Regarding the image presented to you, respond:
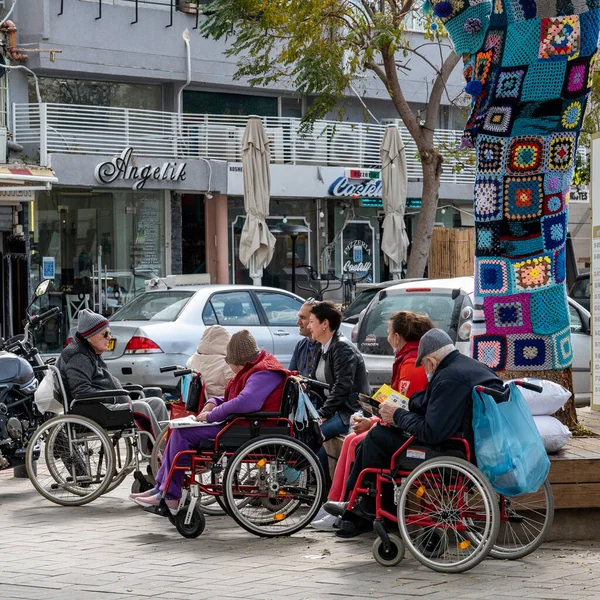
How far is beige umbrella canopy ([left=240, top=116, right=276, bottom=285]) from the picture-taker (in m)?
24.9

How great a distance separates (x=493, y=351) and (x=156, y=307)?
25.8ft

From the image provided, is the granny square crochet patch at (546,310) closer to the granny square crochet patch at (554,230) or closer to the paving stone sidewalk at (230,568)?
the granny square crochet patch at (554,230)

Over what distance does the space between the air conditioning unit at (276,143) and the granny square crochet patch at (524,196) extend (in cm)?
2222

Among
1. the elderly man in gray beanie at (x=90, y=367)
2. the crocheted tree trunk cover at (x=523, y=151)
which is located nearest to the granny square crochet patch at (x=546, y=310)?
the crocheted tree trunk cover at (x=523, y=151)

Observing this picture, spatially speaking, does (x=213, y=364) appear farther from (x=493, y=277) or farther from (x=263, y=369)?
(x=493, y=277)

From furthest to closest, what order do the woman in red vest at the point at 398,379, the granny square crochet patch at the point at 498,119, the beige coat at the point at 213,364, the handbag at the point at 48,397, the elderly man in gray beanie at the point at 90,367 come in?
1. the beige coat at the point at 213,364
2. the handbag at the point at 48,397
3. the elderly man in gray beanie at the point at 90,367
4. the granny square crochet patch at the point at 498,119
5. the woman in red vest at the point at 398,379

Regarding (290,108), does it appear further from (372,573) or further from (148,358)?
(372,573)

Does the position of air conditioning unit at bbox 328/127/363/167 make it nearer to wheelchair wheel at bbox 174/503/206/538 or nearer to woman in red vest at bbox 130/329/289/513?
woman in red vest at bbox 130/329/289/513

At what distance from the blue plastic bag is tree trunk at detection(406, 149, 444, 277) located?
18.0 m

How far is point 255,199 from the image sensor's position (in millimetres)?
25531

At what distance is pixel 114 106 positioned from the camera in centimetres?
2914

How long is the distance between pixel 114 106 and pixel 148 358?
14710 millimetres

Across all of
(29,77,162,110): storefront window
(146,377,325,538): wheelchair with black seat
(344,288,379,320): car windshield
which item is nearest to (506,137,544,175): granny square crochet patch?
(146,377,325,538): wheelchair with black seat

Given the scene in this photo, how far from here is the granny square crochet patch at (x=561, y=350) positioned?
30.3 ft
